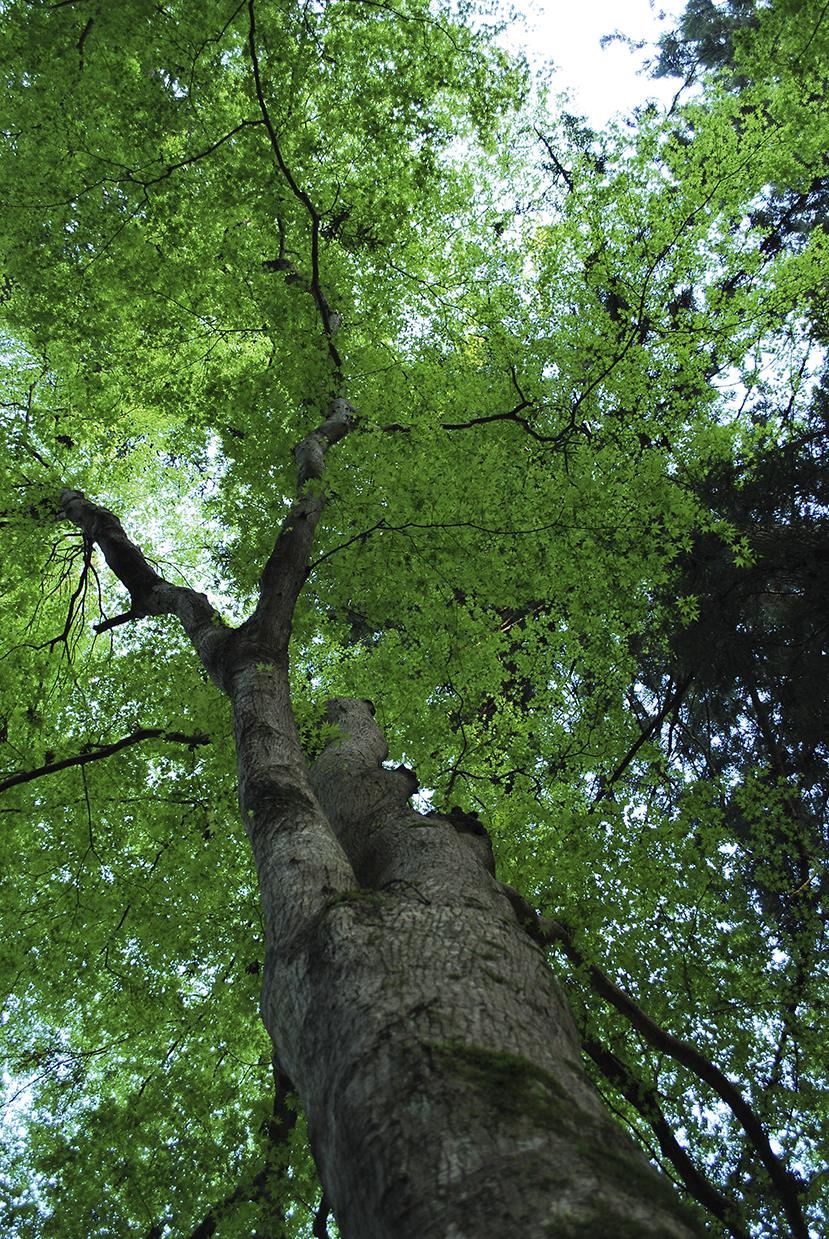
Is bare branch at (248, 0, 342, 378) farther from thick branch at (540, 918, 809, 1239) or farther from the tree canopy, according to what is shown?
thick branch at (540, 918, 809, 1239)

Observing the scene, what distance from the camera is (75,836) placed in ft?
23.0

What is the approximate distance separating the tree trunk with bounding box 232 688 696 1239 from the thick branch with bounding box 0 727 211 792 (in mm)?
1907

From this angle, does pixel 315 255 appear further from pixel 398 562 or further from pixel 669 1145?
pixel 669 1145

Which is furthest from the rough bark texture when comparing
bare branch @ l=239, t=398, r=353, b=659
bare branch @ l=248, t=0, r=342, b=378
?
bare branch @ l=248, t=0, r=342, b=378

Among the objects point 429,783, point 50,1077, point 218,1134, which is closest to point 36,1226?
point 50,1077

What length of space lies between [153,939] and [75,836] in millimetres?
1240

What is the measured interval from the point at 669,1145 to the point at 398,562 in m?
4.73

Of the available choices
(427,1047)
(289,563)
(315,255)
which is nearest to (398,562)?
(289,563)

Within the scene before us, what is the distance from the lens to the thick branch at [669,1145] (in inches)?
167

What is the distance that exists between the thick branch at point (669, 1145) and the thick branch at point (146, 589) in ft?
11.3

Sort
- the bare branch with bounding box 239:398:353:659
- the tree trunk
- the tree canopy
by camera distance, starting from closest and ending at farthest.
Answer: the tree trunk
the bare branch with bounding box 239:398:353:659
the tree canopy

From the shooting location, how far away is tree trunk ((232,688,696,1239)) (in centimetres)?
164

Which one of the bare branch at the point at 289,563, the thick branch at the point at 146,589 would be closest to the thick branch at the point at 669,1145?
the bare branch at the point at 289,563

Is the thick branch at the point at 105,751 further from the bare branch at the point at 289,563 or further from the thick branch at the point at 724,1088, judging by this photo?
the thick branch at the point at 724,1088
